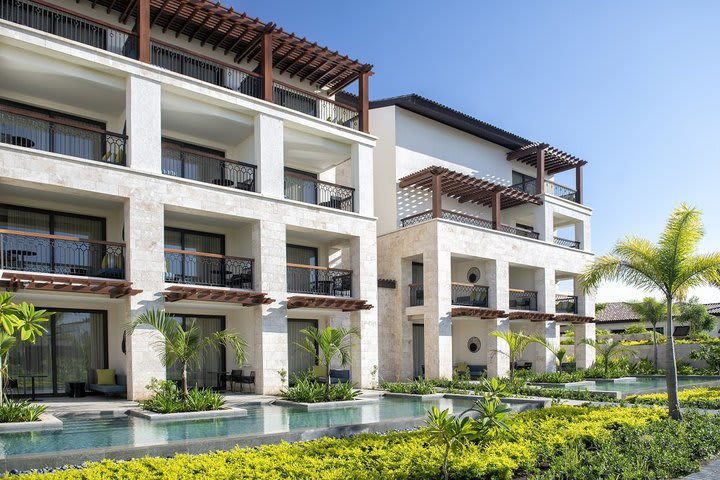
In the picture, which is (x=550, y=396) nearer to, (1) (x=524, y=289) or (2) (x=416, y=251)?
(2) (x=416, y=251)

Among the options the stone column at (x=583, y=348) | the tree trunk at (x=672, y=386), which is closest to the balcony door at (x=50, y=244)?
the tree trunk at (x=672, y=386)

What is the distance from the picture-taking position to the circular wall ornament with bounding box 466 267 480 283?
31156 millimetres

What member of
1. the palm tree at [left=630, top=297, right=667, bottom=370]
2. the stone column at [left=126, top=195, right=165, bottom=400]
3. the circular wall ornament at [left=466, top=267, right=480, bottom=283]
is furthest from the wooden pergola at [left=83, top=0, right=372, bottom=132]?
the palm tree at [left=630, top=297, right=667, bottom=370]

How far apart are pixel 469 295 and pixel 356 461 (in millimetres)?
20453

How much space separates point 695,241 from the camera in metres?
15.0

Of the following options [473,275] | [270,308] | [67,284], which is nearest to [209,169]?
[270,308]

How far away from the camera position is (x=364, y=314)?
77.1ft

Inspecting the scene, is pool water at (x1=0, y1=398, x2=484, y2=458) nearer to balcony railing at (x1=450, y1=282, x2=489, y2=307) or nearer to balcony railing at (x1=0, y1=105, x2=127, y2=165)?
balcony railing at (x1=0, y1=105, x2=127, y2=165)

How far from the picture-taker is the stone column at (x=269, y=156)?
21328 mm

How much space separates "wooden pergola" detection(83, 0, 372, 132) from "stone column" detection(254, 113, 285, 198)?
97 centimetres

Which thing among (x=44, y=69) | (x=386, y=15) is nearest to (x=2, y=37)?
(x=44, y=69)

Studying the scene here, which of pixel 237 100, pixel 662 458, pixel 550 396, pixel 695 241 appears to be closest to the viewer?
pixel 662 458

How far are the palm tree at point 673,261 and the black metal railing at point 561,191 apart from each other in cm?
1935

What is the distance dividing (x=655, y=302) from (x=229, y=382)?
24.6m
